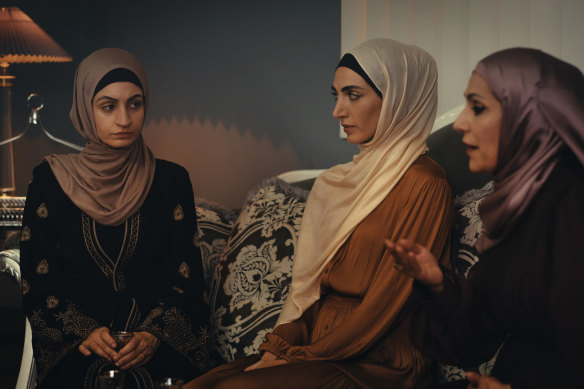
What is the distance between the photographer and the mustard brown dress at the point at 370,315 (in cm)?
164

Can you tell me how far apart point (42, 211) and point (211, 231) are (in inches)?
Answer: 26.1

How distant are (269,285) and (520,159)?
1216mm

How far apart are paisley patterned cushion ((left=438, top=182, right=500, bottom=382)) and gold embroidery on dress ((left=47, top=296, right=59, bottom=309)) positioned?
3.63 feet

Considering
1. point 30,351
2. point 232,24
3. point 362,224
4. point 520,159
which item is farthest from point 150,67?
point 520,159

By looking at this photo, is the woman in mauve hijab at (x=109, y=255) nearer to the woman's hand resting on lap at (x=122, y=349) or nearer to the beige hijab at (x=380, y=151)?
the woman's hand resting on lap at (x=122, y=349)

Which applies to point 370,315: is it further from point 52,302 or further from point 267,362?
point 52,302

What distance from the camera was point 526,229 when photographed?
116cm

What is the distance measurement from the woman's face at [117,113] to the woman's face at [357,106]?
0.62 metres

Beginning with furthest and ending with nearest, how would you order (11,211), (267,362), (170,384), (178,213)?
(11,211) < (178,213) < (267,362) < (170,384)

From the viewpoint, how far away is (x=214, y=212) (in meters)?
2.61

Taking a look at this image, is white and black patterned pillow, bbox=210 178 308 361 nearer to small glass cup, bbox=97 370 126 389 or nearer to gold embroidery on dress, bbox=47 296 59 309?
gold embroidery on dress, bbox=47 296 59 309

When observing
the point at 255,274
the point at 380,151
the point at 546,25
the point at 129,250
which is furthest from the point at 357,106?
the point at 546,25

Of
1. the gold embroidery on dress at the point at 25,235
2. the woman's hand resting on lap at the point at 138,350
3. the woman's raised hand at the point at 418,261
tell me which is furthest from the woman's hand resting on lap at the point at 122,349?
the woman's raised hand at the point at 418,261

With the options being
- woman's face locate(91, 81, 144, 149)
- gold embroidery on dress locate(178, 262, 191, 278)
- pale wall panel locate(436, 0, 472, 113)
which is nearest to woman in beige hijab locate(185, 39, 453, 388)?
gold embroidery on dress locate(178, 262, 191, 278)
